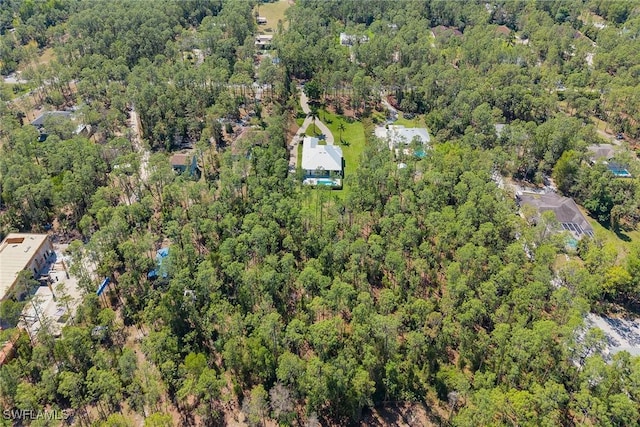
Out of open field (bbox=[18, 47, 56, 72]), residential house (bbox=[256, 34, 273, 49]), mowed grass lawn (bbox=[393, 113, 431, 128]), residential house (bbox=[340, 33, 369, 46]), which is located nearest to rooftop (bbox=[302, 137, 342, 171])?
mowed grass lawn (bbox=[393, 113, 431, 128])

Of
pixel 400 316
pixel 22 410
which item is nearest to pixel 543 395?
pixel 400 316

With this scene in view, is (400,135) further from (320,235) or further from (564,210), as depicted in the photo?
(320,235)

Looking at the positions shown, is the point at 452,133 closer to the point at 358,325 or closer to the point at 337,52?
the point at 337,52

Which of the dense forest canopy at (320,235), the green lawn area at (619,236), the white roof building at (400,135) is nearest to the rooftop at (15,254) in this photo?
the dense forest canopy at (320,235)

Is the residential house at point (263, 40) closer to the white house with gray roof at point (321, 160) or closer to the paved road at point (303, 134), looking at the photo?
the paved road at point (303, 134)

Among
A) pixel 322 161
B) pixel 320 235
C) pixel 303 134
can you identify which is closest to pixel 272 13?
pixel 303 134

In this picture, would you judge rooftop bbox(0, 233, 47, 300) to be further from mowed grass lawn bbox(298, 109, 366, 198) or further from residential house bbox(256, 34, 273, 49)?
residential house bbox(256, 34, 273, 49)
